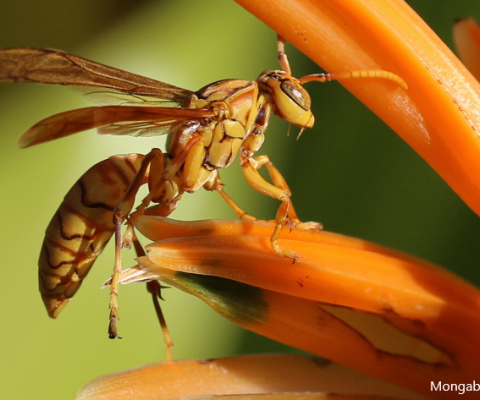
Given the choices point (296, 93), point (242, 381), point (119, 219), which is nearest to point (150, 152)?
point (119, 219)

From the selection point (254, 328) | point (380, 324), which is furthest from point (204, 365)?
point (380, 324)

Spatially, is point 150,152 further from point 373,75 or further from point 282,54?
point 373,75

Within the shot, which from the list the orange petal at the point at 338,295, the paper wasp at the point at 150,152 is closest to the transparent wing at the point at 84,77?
the paper wasp at the point at 150,152

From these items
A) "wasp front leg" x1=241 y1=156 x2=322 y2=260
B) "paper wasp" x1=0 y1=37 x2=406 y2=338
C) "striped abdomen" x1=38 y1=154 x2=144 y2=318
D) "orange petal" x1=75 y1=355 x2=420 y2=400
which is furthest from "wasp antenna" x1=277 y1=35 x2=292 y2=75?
"orange petal" x1=75 y1=355 x2=420 y2=400

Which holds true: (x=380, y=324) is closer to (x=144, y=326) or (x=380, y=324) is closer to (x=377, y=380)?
(x=377, y=380)

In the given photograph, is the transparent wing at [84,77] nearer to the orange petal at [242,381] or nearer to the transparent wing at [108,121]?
the transparent wing at [108,121]

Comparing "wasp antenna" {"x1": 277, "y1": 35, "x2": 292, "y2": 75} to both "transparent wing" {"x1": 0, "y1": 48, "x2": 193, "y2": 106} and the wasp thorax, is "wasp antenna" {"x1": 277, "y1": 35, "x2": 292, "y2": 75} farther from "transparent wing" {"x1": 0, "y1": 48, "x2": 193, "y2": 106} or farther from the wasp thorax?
"transparent wing" {"x1": 0, "y1": 48, "x2": 193, "y2": 106}

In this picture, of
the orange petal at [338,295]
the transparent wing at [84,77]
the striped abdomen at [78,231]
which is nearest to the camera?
the orange petal at [338,295]
